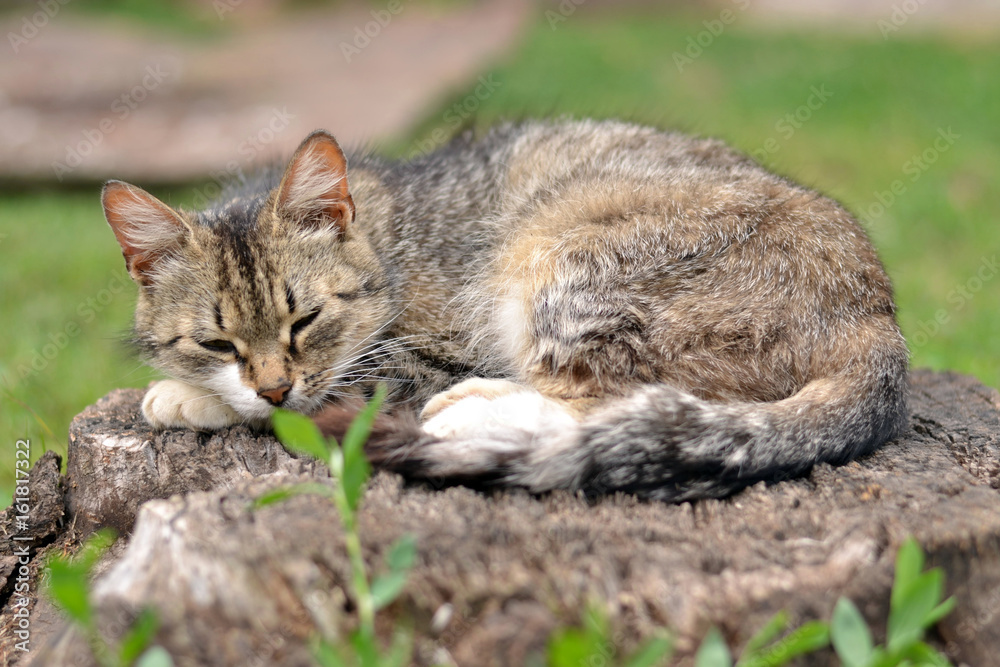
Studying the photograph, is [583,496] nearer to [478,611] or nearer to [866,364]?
[478,611]

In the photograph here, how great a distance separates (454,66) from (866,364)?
1060 cm

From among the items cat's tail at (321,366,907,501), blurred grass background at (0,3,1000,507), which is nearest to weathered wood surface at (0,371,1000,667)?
cat's tail at (321,366,907,501)

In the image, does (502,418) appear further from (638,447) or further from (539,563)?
(539,563)

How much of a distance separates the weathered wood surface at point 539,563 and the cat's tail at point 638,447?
0.06m

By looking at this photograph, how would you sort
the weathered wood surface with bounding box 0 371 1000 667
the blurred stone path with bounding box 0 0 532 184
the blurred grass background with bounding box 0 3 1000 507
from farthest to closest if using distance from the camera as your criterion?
1. the blurred stone path with bounding box 0 0 532 184
2. the blurred grass background with bounding box 0 3 1000 507
3. the weathered wood surface with bounding box 0 371 1000 667

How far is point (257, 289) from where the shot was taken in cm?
320

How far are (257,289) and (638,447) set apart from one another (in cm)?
160

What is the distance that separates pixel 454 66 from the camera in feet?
41.1

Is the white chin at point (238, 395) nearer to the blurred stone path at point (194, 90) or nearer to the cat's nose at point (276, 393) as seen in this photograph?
the cat's nose at point (276, 393)

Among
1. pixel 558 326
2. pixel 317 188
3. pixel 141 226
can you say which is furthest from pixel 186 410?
pixel 558 326

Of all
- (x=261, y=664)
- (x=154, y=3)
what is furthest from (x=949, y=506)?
(x=154, y=3)

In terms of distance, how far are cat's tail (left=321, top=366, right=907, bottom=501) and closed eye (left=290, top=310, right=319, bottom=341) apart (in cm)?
76

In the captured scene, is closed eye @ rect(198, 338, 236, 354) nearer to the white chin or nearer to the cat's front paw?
the white chin

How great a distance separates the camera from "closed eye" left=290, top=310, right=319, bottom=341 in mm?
3268
